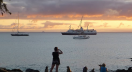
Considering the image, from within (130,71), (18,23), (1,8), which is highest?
(18,23)

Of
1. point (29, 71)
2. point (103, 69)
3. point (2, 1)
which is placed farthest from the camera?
point (29, 71)

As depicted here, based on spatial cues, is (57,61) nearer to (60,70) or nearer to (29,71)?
(29,71)

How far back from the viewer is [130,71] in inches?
840

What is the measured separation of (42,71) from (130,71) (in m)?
10.9

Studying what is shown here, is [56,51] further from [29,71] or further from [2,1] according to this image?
[29,71]

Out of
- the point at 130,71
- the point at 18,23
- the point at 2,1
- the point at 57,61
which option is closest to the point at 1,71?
the point at 57,61

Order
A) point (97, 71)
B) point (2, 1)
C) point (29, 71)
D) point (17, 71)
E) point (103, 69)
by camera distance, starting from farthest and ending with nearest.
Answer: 1. point (97, 71)
2. point (29, 71)
3. point (17, 71)
4. point (2, 1)
5. point (103, 69)

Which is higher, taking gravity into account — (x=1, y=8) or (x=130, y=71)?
(x=1, y=8)

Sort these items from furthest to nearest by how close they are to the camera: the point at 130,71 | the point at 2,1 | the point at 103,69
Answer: the point at 130,71 → the point at 2,1 → the point at 103,69

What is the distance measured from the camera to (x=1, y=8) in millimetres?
13078

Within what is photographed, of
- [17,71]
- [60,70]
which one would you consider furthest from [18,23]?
[17,71]

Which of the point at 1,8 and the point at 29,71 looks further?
the point at 29,71

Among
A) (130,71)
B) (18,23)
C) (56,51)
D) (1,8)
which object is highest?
(18,23)

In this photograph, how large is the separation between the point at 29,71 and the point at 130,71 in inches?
410
